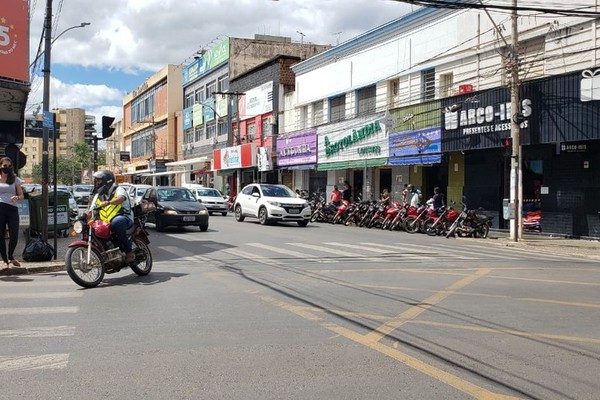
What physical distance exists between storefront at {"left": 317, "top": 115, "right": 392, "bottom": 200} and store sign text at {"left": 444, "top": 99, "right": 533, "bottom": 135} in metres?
3.98

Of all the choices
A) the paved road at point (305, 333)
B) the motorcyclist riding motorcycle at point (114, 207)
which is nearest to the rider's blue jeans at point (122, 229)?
the motorcyclist riding motorcycle at point (114, 207)

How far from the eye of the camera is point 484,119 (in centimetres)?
2095

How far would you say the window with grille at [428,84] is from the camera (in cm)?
2500

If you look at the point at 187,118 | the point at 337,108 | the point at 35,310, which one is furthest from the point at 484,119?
the point at 187,118

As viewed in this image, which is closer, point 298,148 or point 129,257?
point 129,257

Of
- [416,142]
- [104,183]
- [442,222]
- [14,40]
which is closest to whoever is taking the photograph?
[104,183]

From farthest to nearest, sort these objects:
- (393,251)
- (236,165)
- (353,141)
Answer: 1. (236,165)
2. (353,141)
3. (393,251)

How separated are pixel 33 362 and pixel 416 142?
21192 mm

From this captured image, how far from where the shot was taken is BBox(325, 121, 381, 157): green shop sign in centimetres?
2766

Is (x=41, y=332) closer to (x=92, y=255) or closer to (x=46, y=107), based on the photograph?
(x=92, y=255)

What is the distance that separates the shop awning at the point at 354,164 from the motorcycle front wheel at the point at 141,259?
18.0 meters

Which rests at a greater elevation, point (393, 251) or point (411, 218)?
point (411, 218)

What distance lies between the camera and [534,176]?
819 inches

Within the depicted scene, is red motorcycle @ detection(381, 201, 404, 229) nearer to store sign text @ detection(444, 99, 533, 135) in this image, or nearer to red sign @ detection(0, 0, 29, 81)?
store sign text @ detection(444, 99, 533, 135)
